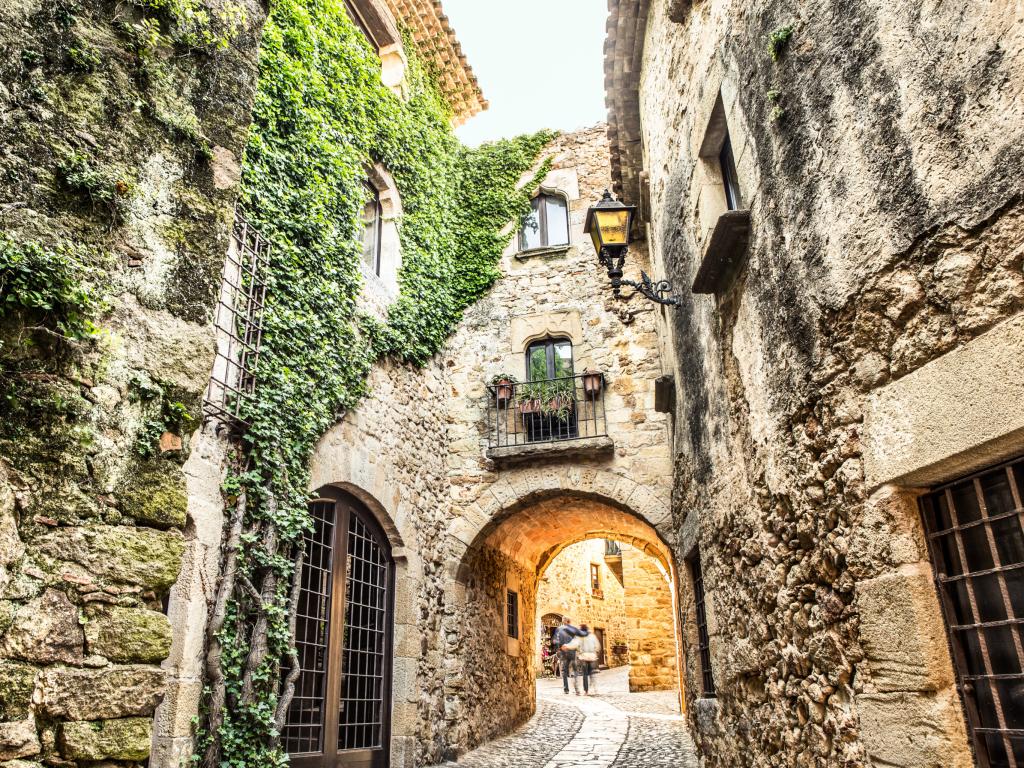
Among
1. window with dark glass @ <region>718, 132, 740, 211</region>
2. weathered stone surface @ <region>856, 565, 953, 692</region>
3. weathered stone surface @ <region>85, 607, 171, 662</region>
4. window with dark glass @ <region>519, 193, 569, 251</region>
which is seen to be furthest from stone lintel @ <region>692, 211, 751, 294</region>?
window with dark glass @ <region>519, 193, 569, 251</region>

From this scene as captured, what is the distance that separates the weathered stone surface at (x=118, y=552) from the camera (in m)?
2.03

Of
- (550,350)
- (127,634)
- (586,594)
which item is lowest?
(127,634)

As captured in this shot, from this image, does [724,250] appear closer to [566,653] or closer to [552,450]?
[552,450]

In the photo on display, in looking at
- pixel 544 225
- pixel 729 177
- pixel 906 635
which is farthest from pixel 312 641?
pixel 544 225

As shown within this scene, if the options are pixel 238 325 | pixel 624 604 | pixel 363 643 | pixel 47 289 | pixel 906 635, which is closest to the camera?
pixel 47 289

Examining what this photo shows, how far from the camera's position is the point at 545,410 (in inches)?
373

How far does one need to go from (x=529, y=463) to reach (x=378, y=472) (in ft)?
8.30

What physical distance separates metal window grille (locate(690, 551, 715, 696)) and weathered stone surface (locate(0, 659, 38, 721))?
16.9 feet

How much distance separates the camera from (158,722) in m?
4.33

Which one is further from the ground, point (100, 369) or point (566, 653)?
point (100, 369)

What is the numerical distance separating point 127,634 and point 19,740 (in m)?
0.35

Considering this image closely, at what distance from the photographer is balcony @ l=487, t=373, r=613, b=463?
30.3 ft

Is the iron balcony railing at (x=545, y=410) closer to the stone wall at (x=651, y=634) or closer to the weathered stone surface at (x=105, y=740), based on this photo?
the weathered stone surface at (x=105, y=740)

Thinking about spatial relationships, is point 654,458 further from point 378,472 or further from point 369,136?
point 369,136
